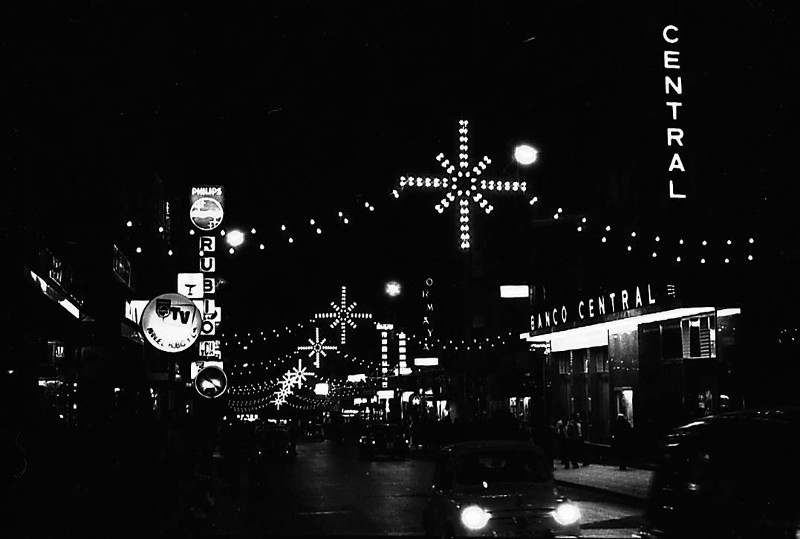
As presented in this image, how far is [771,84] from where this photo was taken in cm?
3219

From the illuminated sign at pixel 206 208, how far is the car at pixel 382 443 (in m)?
14.3

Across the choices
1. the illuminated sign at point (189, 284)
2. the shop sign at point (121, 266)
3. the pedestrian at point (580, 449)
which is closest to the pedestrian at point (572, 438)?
the pedestrian at point (580, 449)

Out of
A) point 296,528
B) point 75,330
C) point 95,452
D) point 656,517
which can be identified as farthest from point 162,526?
point 75,330

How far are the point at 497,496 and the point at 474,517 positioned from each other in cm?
49

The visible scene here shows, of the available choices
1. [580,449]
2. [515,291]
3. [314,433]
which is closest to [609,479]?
[580,449]

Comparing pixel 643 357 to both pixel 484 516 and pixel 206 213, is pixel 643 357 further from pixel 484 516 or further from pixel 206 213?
pixel 484 516

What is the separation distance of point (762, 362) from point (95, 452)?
19954 mm

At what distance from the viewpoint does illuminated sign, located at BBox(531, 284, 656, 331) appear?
31812 mm

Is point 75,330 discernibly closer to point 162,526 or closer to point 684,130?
point 162,526

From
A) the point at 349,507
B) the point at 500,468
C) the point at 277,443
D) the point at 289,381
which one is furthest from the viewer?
the point at 289,381

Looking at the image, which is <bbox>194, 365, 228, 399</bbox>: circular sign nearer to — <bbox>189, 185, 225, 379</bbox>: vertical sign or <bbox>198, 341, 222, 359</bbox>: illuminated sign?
<bbox>189, 185, 225, 379</bbox>: vertical sign

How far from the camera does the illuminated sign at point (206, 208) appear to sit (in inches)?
1428

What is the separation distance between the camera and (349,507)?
22.5 meters

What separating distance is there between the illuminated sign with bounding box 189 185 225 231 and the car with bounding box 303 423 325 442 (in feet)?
137
